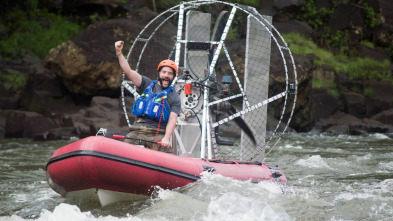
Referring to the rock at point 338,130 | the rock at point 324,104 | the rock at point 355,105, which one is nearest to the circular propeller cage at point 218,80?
the rock at point 338,130

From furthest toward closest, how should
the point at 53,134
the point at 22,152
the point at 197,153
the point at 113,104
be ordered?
the point at 113,104 → the point at 53,134 → the point at 22,152 → the point at 197,153

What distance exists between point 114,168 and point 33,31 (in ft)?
57.3

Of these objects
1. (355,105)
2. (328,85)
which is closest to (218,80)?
(355,105)

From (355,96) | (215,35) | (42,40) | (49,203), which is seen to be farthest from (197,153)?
(42,40)

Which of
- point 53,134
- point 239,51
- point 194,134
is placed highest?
point 239,51

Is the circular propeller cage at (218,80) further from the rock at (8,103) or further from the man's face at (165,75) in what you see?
the rock at (8,103)

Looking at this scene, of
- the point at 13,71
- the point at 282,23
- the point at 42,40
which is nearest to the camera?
the point at 13,71

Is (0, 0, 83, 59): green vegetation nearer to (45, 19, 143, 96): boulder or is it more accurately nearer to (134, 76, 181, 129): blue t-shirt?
(45, 19, 143, 96): boulder

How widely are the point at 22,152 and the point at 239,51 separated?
5.79 m

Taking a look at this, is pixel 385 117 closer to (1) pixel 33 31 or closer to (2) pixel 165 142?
(2) pixel 165 142

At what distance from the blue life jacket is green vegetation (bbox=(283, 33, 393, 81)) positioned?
1403 cm

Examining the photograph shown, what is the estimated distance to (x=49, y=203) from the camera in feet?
19.6

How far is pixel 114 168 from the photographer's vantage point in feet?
16.4

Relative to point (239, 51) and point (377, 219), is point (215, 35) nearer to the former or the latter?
point (377, 219)
